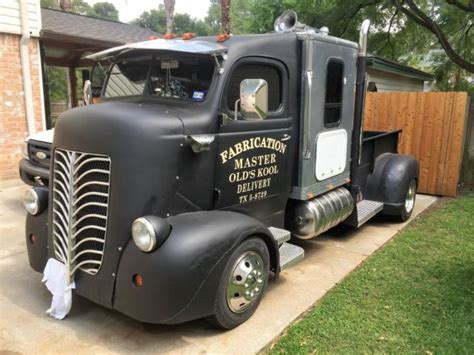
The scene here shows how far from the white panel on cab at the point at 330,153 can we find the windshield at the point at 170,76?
1577 mm

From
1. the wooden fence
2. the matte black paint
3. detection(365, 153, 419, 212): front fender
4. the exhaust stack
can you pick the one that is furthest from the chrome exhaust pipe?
the matte black paint

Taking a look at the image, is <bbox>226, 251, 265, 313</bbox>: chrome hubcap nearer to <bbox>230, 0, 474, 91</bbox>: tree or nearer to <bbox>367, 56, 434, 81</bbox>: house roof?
<bbox>367, 56, 434, 81</bbox>: house roof

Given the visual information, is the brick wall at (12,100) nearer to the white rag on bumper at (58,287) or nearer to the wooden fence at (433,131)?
the white rag on bumper at (58,287)

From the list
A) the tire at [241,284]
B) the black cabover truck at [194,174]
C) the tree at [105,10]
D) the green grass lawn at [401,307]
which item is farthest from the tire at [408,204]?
the tree at [105,10]

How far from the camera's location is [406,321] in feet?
11.9

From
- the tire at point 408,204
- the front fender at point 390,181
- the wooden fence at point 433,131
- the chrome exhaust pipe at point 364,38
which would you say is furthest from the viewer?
the wooden fence at point 433,131

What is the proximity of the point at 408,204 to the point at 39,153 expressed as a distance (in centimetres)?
589

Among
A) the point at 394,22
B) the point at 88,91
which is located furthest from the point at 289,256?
the point at 394,22

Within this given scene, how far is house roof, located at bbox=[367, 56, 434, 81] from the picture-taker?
12519mm

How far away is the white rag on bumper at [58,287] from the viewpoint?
339cm

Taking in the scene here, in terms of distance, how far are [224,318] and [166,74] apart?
2.20m

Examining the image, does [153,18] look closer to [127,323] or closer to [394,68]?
[394,68]

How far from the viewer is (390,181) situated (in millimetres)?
6273

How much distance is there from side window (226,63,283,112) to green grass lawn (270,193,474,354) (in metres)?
1.98
